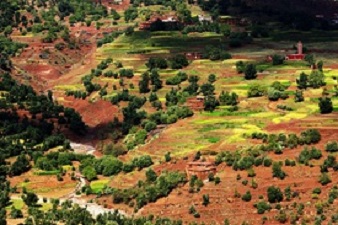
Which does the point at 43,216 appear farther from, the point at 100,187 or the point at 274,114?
the point at 274,114

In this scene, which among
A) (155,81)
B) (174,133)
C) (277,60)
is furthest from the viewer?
(277,60)

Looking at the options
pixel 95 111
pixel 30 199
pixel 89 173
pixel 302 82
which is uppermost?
pixel 302 82

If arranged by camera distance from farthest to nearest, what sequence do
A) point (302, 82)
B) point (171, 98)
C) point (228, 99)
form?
point (171, 98) < point (302, 82) < point (228, 99)

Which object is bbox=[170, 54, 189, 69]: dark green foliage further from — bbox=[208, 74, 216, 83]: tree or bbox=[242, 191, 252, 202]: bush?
bbox=[242, 191, 252, 202]: bush

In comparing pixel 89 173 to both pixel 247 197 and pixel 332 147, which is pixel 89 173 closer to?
pixel 247 197

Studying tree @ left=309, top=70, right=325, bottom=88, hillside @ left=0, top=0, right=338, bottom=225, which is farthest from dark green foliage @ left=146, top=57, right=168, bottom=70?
tree @ left=309, top=70, right=325, bottom=88

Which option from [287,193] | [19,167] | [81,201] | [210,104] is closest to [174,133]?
[210,104]

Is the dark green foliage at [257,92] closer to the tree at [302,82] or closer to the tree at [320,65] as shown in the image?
the tree at [302,82]
